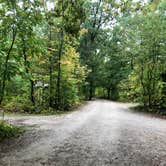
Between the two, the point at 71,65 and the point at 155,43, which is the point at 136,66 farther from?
the point at 71,65

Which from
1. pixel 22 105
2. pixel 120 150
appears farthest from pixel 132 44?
pixel 120 150

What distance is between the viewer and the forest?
798 centimetres

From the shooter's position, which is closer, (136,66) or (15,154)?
(15,154)

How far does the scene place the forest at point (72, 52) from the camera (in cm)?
798

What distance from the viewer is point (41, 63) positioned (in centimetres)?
1698

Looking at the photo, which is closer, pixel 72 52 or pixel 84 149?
pixel 84 149

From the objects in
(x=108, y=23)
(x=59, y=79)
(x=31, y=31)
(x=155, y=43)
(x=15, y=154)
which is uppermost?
(x=108, y=23)

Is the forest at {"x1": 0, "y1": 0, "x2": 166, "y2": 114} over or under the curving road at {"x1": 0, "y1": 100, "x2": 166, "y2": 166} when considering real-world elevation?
over

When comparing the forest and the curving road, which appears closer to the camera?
the curving road

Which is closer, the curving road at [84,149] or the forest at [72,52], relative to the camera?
the curving road at [84,149]

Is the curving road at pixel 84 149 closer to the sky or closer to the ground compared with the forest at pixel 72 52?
closer to the ground

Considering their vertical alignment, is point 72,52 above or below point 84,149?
above

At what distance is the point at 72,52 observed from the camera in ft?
61.3

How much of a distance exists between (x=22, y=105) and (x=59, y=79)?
297cm
